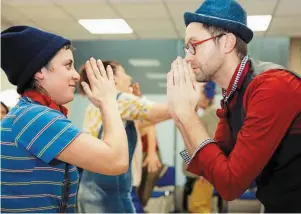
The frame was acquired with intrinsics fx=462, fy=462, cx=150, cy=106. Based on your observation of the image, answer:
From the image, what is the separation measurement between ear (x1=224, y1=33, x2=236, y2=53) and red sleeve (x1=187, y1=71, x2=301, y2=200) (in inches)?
9.2

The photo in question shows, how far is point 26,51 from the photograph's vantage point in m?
1.33

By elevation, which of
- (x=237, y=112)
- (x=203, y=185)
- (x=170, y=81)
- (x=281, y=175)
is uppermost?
(x=170, y=81)

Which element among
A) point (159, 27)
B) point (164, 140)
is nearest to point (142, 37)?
point (159, 27)

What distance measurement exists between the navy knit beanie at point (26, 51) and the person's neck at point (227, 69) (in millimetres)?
495

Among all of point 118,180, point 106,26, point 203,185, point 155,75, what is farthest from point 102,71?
point 155,75

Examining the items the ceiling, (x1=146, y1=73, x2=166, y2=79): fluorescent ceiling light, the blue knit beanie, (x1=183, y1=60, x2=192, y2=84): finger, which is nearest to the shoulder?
(x1=183, y1=60, x2=192, y2=84): finger

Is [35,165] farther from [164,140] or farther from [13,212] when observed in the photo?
[164,140]

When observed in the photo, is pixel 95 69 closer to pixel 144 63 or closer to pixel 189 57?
pixel 189 57

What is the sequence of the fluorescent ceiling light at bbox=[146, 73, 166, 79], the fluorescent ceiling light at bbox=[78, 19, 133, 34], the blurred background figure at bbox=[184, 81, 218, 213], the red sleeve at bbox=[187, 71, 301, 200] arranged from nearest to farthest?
1. the red sleeve at bbox=[187, 71, 301, 200]
2. the blurred background figure at bbox=[184, 81, 218, 213]
3. the fluorescent ceiling light at bbox=[78, 19, 133, 34]
4. the fluorescent ceiling light at bbox=[146, 73, 166, 79]

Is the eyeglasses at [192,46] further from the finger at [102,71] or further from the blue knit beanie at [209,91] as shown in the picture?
the blue knit beanie at [209,91]

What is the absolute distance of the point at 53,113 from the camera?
50.8 inches

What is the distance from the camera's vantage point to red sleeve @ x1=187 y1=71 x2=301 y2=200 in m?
1.16

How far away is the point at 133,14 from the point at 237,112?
336 centimetres

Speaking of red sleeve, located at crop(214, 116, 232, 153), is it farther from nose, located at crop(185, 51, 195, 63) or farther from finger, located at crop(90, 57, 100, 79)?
finger, located at crop(90, 57, 100, 79)
